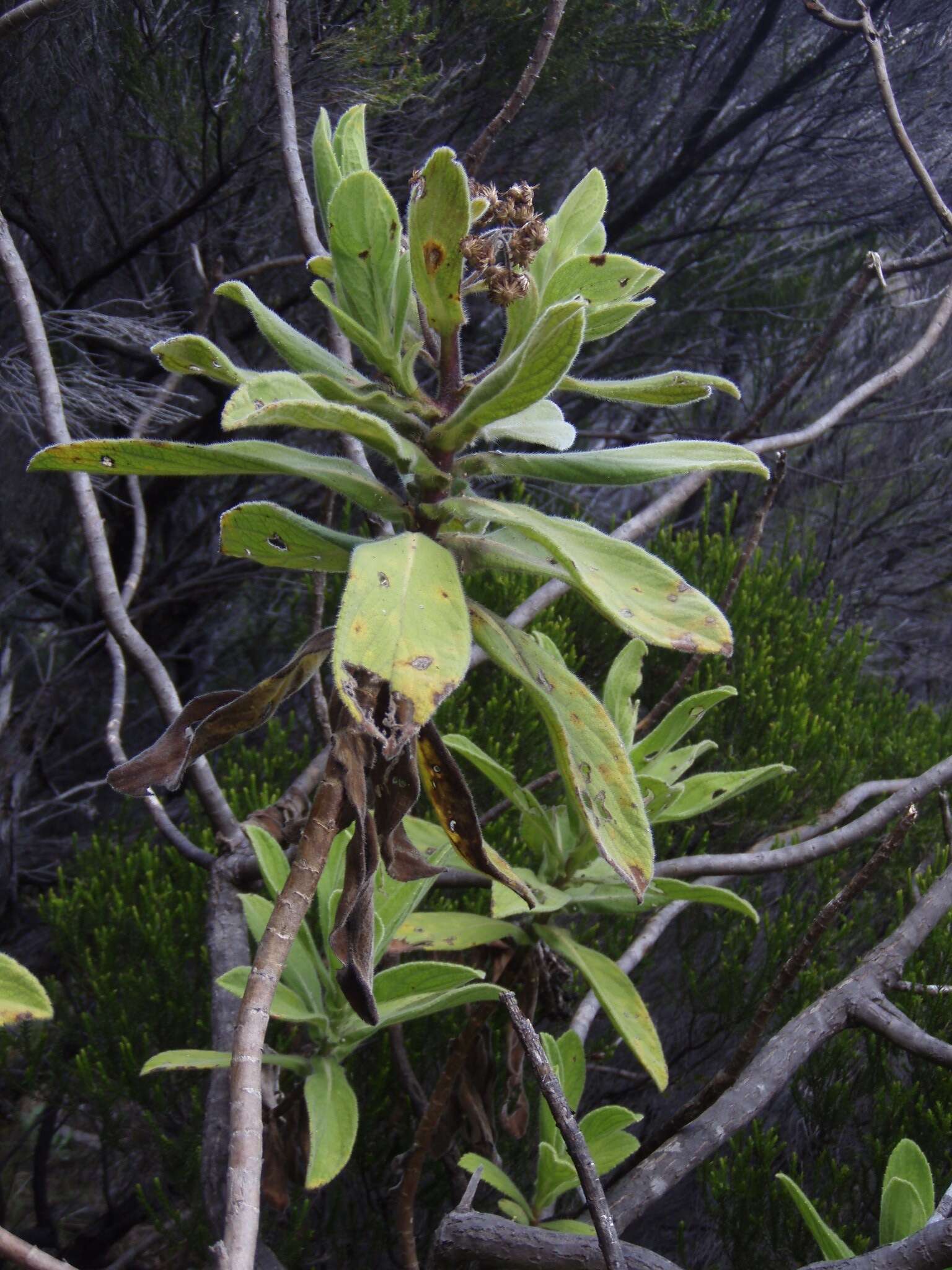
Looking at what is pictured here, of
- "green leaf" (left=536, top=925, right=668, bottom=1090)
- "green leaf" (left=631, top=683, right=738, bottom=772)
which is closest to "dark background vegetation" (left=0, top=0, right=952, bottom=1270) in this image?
"green leaf" (left=536, top=925, right=668, bottom=1090)

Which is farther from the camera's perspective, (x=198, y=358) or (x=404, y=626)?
(x=198, y=358)

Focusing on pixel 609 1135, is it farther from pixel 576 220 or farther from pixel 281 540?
pixel 576 220

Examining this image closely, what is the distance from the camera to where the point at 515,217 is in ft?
2.78

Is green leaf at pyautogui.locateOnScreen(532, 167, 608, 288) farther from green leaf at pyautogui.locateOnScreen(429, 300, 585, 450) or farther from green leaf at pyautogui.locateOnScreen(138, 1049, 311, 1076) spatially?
green leaf at pyautogui.locateOnScreen(138, 1049, 311, 1076)

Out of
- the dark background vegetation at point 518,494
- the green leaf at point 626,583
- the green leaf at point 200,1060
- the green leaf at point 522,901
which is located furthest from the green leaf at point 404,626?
the dark background vegetation at point 518,494

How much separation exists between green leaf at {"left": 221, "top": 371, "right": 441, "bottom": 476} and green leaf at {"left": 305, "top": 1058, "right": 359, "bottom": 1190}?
0.69 m

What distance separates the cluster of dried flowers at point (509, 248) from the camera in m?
0.78

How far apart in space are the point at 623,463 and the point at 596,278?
5.9 inches

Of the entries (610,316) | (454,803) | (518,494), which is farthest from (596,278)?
(518,494)

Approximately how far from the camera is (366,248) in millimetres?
748

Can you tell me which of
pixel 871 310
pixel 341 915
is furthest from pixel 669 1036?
pixel 871 310

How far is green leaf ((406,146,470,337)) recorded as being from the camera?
0.69 meters

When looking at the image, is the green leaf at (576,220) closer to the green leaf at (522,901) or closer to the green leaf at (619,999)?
the green leaf at (522,901)

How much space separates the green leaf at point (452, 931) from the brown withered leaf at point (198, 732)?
1.66ft
